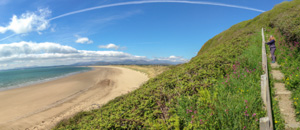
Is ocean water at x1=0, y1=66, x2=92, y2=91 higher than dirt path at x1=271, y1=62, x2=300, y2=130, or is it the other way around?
dirt path at x1=271, y1=62, x2=300, y2=130

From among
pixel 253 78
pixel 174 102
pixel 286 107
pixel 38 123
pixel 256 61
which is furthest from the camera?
pixel 38 123

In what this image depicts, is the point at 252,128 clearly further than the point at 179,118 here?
No

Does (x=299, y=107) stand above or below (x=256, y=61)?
below

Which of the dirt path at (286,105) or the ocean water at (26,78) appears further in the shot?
the ocean water at (26,78)

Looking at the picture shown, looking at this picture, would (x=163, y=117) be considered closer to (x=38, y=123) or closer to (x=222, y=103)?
(x=222, y=103)

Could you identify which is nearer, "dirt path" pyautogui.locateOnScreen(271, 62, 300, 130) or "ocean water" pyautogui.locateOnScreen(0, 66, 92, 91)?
"dirt path" pyautogui.locateOnScreen(271, 62, 300, 130)

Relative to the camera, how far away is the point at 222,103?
4410 millimetres

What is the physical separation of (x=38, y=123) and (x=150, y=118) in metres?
11.7

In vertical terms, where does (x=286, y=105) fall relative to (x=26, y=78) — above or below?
above

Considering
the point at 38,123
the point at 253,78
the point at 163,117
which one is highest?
the point at 253,78

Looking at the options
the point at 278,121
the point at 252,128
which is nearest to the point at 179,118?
the point at 252,128

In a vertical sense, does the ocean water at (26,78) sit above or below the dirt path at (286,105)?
below

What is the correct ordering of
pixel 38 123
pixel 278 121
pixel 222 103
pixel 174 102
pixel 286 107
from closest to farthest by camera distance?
pixel 278 121 < pixel 286 107 < pixel 222 103 < pixel 174 102 < pixel 38 123

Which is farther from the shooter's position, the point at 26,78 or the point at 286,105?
the point at 26,78
